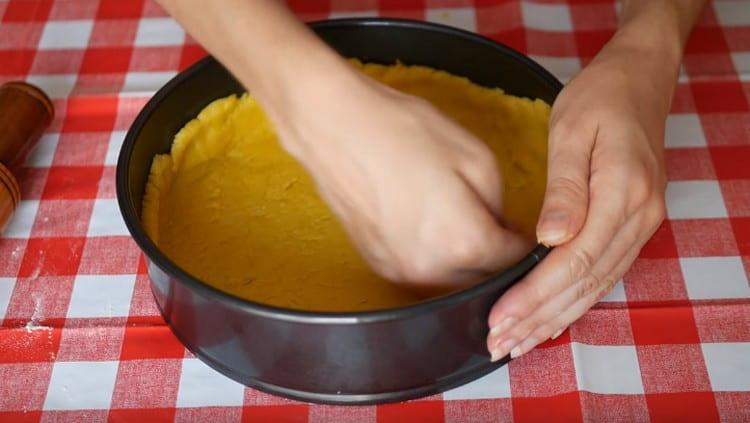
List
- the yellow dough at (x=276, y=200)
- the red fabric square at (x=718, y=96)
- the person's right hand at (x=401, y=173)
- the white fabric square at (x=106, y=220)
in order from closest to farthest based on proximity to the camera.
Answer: the person's right hand at (x=401, y=173), the yellow dough at (x=276, y=200), the white fabric square at (x=106, y=220), the red fabric square at (x=718, y=96)

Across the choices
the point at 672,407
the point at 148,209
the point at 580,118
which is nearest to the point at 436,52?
the point at 580,118

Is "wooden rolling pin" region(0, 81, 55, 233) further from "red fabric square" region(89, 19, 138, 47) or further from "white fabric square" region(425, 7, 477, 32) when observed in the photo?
"white fabric square" region(425, 7, 477, 32)

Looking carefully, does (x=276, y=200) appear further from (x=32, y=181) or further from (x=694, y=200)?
(x=694, y=200)

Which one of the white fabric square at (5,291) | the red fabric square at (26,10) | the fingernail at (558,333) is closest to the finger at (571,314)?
the fingernail at (558,333)

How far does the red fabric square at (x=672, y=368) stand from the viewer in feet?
2.93

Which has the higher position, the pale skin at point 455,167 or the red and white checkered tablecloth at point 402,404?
the pale skin at point 455,167

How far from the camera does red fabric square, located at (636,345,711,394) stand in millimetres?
892

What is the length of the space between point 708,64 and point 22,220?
88cm

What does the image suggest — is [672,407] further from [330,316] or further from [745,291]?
[330,316]

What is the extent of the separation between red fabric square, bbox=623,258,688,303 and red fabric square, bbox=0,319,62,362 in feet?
1.93

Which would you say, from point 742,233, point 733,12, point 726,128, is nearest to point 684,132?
point 726,128

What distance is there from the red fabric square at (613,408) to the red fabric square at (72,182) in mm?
Answer: 609

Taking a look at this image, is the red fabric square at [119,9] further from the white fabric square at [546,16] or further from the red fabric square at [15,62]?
the white fabric square at [546,16]

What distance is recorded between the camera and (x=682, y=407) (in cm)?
88
